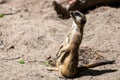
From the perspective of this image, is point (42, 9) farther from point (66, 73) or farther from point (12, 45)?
point (66, 73)

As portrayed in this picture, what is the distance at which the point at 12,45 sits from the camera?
705 cm

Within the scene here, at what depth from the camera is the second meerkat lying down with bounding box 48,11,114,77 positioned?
5844 mm

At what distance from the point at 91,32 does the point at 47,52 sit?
1.26m

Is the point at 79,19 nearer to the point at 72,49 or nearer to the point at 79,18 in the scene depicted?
the point at 79,18

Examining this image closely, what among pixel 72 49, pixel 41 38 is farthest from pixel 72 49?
pixel 41 38

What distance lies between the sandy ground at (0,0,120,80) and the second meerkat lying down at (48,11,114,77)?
14cm

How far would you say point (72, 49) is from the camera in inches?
232

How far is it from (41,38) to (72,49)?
1537 mm

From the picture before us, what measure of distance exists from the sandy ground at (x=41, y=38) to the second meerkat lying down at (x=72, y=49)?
0.14 metres

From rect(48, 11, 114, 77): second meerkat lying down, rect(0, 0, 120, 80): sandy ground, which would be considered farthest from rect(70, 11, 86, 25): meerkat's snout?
rect(0, 0, 120, 80): sandy ground

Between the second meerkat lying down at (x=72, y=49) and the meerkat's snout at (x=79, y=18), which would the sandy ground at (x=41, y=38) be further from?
the meerkat's snout at (x=79, y=18)

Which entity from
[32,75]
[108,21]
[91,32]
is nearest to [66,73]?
[32,75]

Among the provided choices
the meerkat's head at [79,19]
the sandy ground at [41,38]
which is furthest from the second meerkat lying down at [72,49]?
the sandy ground at [41,38]

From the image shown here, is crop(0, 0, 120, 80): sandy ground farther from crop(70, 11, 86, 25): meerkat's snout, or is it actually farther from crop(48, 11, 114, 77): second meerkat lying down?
crop(70, 11, 86, 25): meerkat's snout
